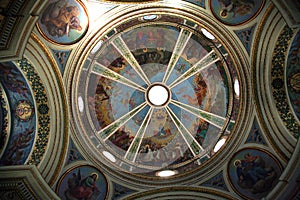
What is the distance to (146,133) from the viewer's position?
53.4 ft

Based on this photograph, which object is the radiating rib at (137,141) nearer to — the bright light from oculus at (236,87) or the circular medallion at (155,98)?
the circular medallion at (155,98)

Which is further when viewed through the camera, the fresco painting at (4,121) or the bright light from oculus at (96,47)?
the bright light from oculus at (96,47)

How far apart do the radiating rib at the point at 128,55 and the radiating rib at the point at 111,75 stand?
0.39 m

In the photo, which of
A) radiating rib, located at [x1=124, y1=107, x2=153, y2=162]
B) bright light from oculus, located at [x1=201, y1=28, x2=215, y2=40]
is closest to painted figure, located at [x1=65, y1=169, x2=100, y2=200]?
radiating rib, located at [x1=124, y1=107, x2=153, y2=162]

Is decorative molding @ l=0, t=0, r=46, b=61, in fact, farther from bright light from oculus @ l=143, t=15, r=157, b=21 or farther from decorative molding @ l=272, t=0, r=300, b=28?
decorative molding @ l=272, t=0, r=300, b=28

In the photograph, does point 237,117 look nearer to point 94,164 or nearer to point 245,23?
point 245,23

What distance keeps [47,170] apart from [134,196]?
108 inches

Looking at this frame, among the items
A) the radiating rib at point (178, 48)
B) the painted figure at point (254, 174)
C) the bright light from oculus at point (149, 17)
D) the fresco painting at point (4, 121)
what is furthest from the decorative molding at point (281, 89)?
the fresco painting at point (4, 121)

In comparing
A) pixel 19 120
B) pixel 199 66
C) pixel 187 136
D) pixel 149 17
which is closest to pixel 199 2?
pixel 149 17

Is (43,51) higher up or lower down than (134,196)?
higher up

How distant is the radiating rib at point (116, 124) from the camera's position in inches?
613

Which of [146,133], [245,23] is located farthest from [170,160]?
[245,23]

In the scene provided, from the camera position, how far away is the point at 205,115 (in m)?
15.8

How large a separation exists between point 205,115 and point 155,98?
73.8 inches
